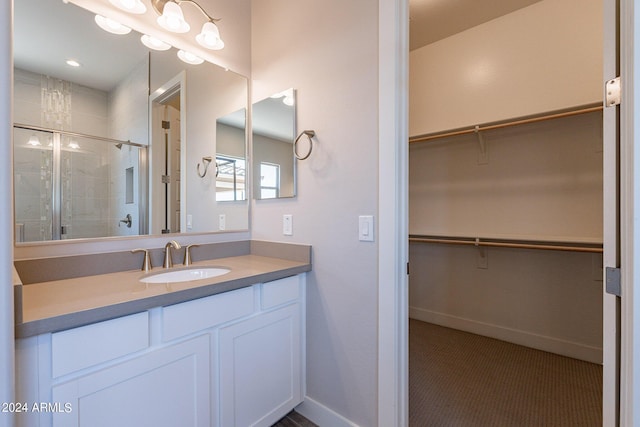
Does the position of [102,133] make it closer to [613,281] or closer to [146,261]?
[146,261]

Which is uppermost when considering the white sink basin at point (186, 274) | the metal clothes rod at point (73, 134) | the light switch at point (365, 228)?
the metal clothes rod at point (73, 134)

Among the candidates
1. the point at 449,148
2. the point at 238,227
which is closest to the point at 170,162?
the point at 238,227

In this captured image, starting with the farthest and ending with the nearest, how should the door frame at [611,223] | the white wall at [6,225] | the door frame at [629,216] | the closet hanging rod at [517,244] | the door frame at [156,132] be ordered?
the closet hanging rod at [517,244], the door frame at [156,132], the door frame at [611,223], the door frame at [629,216], the white wall at [6,225]

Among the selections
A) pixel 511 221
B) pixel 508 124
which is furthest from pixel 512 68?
→ pixel 511 221

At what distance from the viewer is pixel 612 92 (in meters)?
0.82

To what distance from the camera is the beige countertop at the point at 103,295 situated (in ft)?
2.44

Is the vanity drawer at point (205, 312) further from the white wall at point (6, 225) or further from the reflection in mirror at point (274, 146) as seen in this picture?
the reflection in mirror at point (274, 146)

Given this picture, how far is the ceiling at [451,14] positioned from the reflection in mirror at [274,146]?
1.40 m

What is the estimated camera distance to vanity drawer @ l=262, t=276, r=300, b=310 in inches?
52.7

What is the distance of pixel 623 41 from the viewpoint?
2.50 ft

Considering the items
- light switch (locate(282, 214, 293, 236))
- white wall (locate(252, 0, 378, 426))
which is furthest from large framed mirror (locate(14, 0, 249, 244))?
white wall (locate(252, 0, 378, 426))

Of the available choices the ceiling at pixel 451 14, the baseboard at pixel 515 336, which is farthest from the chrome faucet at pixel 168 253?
the baseboard at pixel 515 336

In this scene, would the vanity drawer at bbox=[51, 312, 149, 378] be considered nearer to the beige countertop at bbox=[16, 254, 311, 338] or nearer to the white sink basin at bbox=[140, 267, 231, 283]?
the beige countertop at bbox=[16, 254, 311, 338]

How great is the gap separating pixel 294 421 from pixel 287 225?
1.08 metres
